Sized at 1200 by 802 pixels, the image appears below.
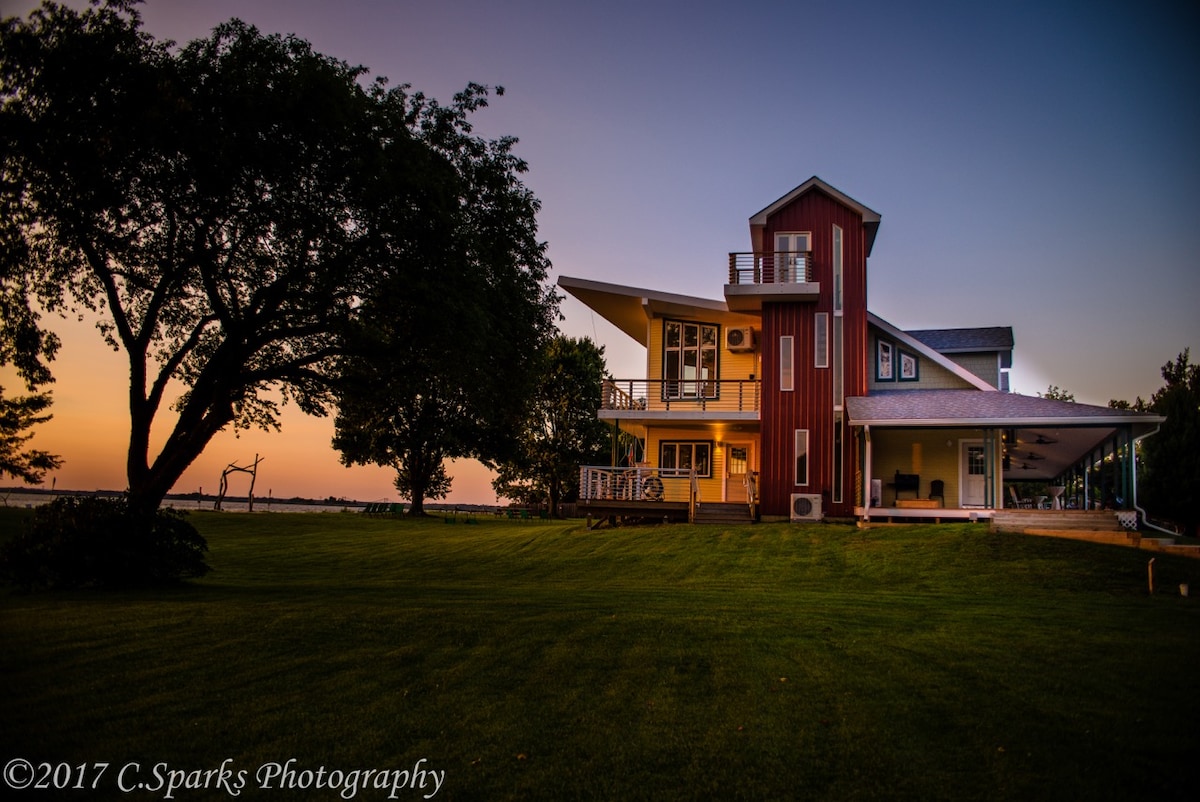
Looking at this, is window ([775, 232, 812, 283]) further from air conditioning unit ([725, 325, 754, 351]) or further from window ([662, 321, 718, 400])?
window ([662, 321, 718, 400])

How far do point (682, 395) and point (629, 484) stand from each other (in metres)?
3.92

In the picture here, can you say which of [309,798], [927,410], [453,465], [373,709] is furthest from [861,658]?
[453,465]

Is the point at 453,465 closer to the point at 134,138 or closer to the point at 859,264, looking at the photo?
the point at 859,264

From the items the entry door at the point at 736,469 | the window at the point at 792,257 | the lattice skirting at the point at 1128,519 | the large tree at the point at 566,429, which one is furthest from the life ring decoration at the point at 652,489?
the large tree at the point at 566,429

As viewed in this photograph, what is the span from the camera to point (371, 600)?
12.3 metres

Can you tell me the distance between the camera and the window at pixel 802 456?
25031mm

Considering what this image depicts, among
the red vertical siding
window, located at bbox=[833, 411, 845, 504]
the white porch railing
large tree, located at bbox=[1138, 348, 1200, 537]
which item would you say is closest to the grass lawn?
window, located at bbox=[833, 411, 845, 504]

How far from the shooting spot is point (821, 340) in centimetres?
2586

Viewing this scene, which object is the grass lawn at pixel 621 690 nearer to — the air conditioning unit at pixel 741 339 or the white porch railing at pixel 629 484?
the white porch railing at pixel 629 484

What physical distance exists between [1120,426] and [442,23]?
19.7m

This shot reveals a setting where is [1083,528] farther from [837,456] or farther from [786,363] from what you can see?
[786,363]

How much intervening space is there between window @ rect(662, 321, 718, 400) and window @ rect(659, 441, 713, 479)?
1.83 m

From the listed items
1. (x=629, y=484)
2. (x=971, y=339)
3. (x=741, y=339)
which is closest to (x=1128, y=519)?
(x=971, y=339)

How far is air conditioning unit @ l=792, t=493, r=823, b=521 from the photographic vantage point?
2442 cm
